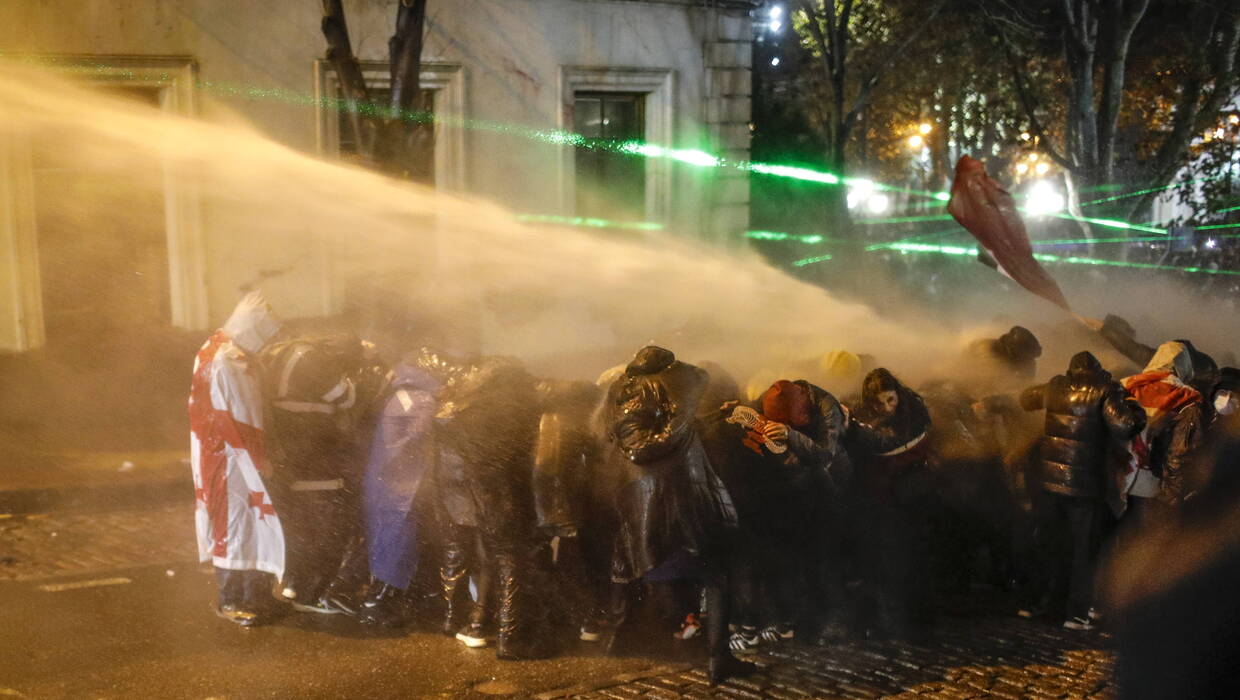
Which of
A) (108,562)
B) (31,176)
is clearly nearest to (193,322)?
(31,176)

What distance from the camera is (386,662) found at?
659 cm

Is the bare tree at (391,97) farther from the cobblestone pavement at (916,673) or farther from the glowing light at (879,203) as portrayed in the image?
the glowing light at (879,203)

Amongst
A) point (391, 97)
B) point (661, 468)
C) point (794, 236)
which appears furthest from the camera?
point (794, 236)

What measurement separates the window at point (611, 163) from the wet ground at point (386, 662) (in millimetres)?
8286

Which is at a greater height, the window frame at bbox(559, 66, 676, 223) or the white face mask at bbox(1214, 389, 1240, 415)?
the window frame at bbox(559, 66, 676, 223)

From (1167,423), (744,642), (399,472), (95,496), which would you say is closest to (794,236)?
(95,496)

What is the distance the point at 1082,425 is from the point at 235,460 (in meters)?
4.74

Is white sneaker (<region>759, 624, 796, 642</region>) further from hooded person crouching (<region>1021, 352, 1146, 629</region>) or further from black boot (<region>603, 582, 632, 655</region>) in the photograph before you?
hooded person crouching (<region>1021, 352, 1146, 629</region>)

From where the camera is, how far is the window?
49.1 ft

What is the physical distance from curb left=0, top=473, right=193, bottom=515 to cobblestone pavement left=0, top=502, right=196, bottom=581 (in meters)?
0.17

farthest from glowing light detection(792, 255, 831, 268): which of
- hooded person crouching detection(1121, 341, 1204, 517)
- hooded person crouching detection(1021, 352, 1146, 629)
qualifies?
hooded person crouching detection(1021, 352, 1146, 629)

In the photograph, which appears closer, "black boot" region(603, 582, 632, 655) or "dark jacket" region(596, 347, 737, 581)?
"dark jacket" region(596, 347, 737, 581)

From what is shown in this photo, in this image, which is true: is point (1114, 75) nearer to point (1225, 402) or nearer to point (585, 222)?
point (585, 222)

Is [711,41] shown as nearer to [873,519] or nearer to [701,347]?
[701,347]
